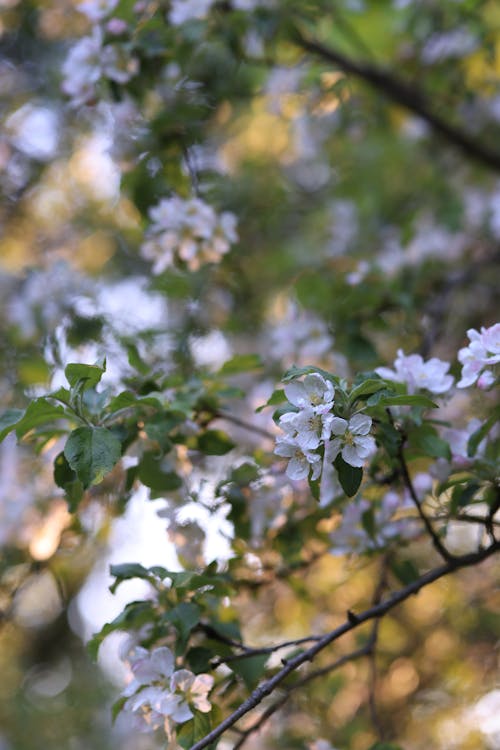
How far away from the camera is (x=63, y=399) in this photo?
1090 mm

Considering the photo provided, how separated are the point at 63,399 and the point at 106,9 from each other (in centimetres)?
100

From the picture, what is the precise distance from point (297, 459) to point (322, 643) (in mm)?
270

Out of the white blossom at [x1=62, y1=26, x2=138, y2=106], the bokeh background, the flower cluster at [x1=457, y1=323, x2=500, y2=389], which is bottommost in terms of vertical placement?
the bokeh background

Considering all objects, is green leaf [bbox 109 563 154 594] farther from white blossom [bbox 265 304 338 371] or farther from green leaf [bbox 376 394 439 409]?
white blossom [bbox 265 304 338 371]

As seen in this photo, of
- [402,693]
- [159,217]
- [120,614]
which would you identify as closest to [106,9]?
[159,217]

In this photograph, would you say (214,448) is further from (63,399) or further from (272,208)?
(272,208)

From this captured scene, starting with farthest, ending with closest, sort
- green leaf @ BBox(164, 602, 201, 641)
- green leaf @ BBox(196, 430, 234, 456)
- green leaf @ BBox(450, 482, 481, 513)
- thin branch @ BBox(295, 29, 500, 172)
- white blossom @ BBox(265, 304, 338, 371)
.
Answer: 1. thin branch @ BBox(295, 29, 500, 172)
2. white blossom @ BBox(265, 304, 338, 371)
3. green leaf @ BBox(196, 430, 234, 456)
4. green leaf @ BBox(450, 482, 481, 513)
5. green leaf @ BBox(164, 602, 201, 641)

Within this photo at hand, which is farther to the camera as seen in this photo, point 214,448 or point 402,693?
point 402,693

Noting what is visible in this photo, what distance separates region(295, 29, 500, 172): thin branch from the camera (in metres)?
2.26

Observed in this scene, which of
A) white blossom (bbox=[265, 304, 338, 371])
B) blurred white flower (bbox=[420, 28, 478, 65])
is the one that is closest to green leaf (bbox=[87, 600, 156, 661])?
white blossom (bbox=[265, 304, 338, 371])

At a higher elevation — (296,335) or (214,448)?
(214,448)

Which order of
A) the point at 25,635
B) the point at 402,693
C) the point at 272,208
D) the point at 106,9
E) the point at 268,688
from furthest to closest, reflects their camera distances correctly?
the point at 25,635 → the point at 272,208 → the point at 402,693 → the point at 106,9 → the point at 268,688

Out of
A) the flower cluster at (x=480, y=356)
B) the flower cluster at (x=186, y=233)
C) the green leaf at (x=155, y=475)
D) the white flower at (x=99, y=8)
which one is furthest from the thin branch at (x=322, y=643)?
the white flower at (x=99, y=8)

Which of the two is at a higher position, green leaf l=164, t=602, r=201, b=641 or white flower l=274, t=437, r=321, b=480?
white flower l=274, t=437, r=321, b=480
